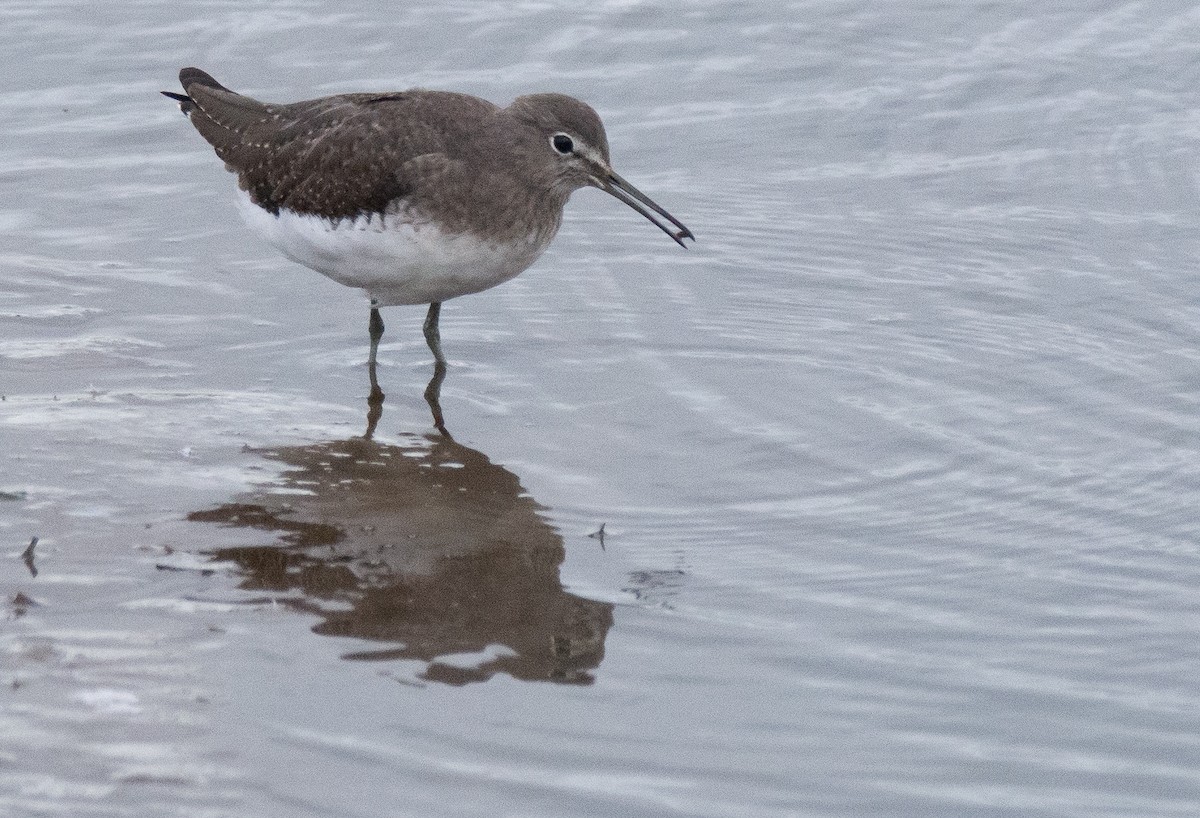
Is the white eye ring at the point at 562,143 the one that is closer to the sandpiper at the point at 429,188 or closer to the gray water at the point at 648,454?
the sandpiper at the point at 429,188

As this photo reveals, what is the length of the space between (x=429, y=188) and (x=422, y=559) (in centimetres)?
235

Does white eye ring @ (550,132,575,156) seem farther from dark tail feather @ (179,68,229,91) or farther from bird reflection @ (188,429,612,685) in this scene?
dark tail feather @ (179,68,229,91)

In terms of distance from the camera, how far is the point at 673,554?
672cm

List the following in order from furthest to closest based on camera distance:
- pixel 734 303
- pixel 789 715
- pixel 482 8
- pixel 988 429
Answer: pixel 482 8
pixel 734 303
pixel 988 429
pixel 789 715

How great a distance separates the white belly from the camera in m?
8.22

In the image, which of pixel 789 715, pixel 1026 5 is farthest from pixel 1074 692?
pixel 1026 5

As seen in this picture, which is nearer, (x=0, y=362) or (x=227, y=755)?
(x=227, y=755)

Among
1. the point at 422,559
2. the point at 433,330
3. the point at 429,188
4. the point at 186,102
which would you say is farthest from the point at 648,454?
the point at 186,102

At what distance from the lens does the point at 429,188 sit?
26.9 ft

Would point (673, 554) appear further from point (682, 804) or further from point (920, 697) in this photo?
point (682, 804)

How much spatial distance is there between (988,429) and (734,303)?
2074 millimetres

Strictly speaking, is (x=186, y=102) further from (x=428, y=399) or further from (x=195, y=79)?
(x=428, y=399)

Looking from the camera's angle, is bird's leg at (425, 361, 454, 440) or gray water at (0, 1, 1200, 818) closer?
gray water at (0, 1, 1200, 818)

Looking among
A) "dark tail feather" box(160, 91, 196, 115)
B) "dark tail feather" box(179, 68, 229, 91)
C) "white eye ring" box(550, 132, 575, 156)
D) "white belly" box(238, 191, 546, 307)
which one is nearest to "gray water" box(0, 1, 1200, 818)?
"white belly" box(238, 191, 546, 307)
